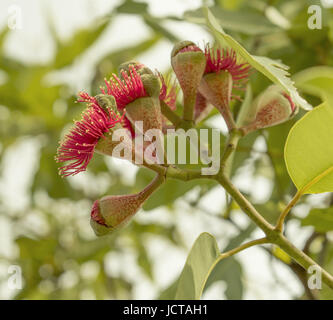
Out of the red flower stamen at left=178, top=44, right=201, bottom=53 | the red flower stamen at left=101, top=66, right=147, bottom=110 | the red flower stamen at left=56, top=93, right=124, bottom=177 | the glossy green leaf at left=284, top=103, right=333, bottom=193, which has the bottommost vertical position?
the glossy green leaf at left=284, top=103, right=333, bottom=193

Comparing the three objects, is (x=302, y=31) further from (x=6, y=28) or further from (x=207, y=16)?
(x=6, y=28)

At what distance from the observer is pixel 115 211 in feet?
2.51

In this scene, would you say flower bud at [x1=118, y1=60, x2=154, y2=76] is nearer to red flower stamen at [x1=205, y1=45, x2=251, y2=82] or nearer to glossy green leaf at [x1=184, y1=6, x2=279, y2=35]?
red flower stamen at [x1=205, y1=45, x2=251, y2=82]

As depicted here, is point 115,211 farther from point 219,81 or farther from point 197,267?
point 219,81

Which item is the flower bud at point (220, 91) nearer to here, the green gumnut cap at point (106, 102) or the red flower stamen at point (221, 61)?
the red flower stamen at point (221, 61)

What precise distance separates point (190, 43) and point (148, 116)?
Answer: 0.15 metres

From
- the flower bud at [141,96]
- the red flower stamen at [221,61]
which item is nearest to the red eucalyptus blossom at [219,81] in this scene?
the red flower stamen at [221,61]

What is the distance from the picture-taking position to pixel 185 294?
74 centimetres

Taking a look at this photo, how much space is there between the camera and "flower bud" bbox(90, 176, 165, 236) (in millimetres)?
766

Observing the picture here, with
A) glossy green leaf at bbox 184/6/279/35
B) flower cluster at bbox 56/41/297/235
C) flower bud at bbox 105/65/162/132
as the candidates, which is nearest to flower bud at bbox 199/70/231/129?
flower cluster at bbox 56/41/297/235

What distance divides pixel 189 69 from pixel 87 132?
7.4 inches

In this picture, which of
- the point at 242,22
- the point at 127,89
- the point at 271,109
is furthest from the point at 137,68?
the point at 242,22

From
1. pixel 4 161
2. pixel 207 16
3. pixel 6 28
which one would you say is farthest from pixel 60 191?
pixel 207 16

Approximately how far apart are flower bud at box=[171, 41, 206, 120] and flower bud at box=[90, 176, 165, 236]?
14 centimetres
